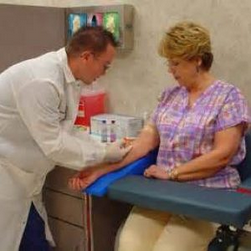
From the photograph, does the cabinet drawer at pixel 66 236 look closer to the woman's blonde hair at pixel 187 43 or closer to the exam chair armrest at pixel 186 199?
the exam chair armrest at pixel 186 199

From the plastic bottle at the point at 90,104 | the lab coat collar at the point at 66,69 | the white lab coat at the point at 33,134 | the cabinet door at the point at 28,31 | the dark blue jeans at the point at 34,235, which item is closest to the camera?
the white lab coat at the point at 33,134

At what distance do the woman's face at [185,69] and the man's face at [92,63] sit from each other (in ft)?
1.00

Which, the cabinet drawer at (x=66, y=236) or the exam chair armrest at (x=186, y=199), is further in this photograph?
the cabinet drawer at (x=66, y=236)

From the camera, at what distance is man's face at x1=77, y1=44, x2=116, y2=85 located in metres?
1.85

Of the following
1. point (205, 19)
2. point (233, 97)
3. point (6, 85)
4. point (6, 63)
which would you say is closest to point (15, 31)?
point (6, 63)

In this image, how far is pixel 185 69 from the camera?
6.65ft

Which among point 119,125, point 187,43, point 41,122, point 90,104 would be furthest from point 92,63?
point 90,104

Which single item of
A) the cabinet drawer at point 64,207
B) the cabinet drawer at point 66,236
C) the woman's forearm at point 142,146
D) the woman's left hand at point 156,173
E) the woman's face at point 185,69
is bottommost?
the cabinet drawer at point 66,236

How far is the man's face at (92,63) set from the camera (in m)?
1.85

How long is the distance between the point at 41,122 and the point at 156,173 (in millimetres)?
558

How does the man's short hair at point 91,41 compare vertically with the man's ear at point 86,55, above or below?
above

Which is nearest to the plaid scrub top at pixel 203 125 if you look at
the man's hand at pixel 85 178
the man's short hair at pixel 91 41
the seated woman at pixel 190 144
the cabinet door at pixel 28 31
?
the seated woman at pixel 190 144

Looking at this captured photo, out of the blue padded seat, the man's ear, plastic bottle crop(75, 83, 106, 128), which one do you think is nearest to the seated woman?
the blue padded seat

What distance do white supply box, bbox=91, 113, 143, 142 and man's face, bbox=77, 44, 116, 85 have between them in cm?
72
